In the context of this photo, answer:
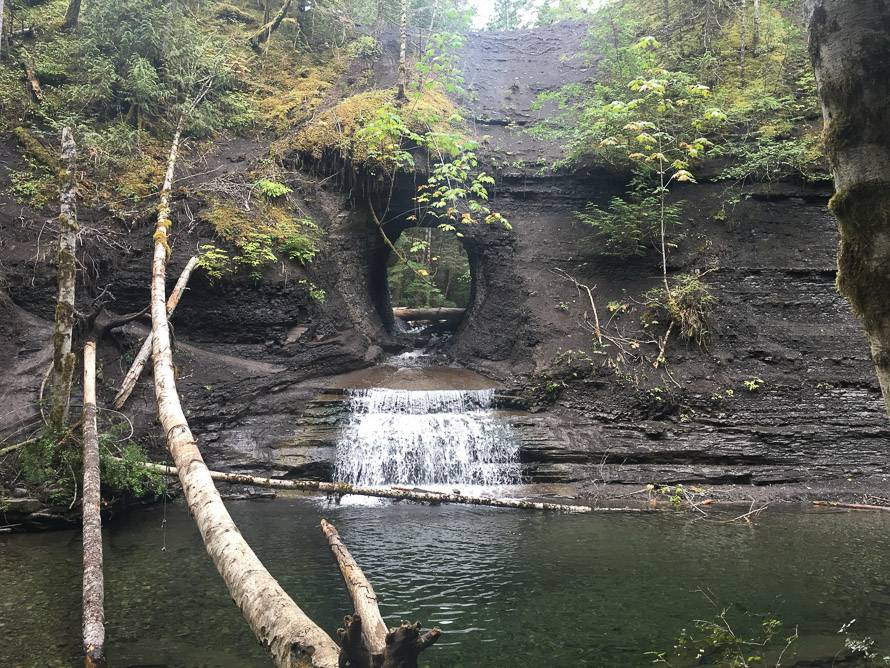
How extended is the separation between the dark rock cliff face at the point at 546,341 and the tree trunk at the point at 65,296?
58.0 inches

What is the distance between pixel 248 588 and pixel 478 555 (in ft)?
13.7

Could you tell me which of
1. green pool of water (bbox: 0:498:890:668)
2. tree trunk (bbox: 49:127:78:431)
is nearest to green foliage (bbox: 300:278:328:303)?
tree trunk (bbox: 49:127:78:431)

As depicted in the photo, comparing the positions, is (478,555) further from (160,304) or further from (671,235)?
(671,235)

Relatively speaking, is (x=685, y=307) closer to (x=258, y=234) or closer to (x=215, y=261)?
(x=258, y=234)

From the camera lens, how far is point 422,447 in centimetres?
1061

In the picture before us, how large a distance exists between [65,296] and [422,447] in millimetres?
6480

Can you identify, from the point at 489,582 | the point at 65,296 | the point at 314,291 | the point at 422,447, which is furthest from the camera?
the point at 314,291

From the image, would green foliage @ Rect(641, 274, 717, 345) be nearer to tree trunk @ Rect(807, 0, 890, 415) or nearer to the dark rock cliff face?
the dark rock cliff face

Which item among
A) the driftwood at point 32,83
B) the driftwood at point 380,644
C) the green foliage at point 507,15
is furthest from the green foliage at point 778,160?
the green foliage at point 507,15

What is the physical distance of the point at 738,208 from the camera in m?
14.2

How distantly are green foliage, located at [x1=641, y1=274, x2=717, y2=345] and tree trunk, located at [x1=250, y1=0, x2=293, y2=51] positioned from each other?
14.8 metres

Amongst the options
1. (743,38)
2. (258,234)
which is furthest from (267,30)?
(743,38)

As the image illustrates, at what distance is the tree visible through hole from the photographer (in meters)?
27.8

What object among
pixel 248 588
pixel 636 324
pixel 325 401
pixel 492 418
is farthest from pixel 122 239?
pixel 636 324
